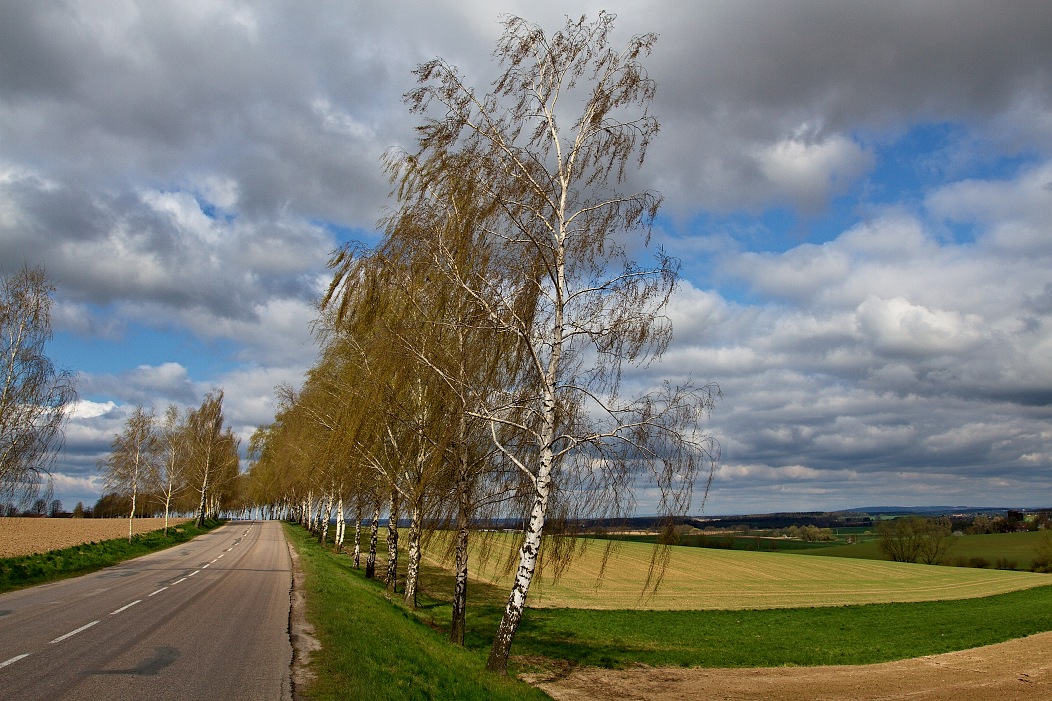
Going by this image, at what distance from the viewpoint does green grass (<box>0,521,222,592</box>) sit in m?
21.6

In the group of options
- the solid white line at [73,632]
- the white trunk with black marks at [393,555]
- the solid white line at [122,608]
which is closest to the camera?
the solid white line at [73,632]

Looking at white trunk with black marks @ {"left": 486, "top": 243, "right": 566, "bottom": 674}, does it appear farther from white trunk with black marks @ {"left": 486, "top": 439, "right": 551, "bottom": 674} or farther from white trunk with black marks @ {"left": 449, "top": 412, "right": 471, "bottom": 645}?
white trunk with black marks @ {"left": 449, "top": 412, "right": 471, "bottom": 645}

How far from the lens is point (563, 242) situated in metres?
13.5

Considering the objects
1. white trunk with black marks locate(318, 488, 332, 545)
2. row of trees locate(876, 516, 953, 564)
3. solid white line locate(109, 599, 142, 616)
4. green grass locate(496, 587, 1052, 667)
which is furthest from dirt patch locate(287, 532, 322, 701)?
row of trees locate(876, 516, 953, 564)

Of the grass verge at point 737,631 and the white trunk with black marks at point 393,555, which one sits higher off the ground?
the white trunk with black marks at point 393,555

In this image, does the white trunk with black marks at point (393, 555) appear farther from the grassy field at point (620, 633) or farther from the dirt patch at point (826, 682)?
the dirt patch at point (826, 682)

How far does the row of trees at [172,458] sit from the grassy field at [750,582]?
2354 cm

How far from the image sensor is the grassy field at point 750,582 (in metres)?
39.3

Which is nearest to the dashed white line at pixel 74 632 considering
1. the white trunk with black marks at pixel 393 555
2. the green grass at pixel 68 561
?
the green grass at pixel 68 561

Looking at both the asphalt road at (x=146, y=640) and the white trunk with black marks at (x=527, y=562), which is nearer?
the asphalt road at (x=146, y=640)

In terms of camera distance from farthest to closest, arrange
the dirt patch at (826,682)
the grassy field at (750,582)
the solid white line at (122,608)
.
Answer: the grassy field at (750,582) → the dirt patch at (826,682) → the solid white line at (122,608)

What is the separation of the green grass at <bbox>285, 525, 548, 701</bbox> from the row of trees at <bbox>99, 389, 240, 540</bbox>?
34.5 metres

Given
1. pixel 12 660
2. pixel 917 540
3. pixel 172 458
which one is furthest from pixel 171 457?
pixel 917 540

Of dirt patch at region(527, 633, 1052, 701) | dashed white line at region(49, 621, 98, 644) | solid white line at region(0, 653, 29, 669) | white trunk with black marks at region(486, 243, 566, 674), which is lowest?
dirt patch at region(527, 633, 1052, 701)
